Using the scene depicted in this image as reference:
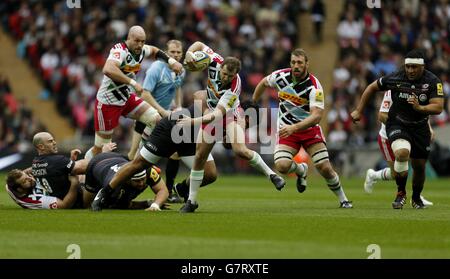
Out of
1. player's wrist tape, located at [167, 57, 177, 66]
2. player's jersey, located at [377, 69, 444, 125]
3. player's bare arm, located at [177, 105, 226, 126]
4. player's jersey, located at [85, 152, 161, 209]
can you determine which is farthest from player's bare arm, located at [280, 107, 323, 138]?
player's wrist tape, located at [167, 57, 177, 66]

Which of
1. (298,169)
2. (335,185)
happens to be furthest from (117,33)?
(335,185)

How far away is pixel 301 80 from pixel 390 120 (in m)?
1.49

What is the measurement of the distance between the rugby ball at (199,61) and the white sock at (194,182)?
1.74m

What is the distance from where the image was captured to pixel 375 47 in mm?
32656

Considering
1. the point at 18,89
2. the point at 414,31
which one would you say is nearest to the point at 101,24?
the point at 18,89

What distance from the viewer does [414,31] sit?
33219 mm

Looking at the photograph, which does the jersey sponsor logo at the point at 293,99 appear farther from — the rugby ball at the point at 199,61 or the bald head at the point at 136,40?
the bald head at the point at 136,40

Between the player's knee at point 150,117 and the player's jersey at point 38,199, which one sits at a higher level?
the player's knee at point 150,117

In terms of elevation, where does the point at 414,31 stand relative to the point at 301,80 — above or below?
above

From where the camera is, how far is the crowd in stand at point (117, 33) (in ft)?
104

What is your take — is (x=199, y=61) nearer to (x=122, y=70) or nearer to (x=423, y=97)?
(x=122, y=70)

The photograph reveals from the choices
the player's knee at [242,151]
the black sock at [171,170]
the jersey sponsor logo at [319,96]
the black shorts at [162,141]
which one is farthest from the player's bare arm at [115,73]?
the jersey sponsor logo at [319,96]

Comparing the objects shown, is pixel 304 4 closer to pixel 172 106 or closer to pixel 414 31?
pixel 414 31
